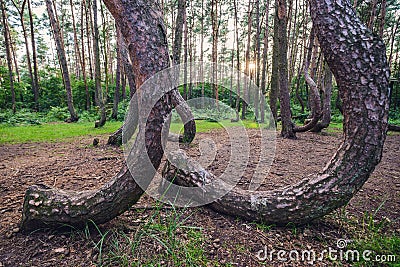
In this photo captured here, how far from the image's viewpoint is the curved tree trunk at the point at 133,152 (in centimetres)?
166

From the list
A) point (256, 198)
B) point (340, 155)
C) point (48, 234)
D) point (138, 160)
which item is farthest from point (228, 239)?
point (48, 234)

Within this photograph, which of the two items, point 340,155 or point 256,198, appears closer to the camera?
point 340,155

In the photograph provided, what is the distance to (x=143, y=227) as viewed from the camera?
1.93 m

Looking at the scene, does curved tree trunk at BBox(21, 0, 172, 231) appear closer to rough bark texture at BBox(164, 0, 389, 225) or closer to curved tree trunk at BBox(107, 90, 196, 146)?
rough bark texture at BBox(164, 0, 389, 225)

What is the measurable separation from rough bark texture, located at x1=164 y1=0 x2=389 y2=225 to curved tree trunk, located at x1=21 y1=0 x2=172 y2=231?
1186 millimetres

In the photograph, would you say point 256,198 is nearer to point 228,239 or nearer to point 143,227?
point 228,239

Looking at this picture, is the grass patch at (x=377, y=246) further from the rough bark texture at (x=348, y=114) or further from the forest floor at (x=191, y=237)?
the rough bark texture at (x=348, y=114)

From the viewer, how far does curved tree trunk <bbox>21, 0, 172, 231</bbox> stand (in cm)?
166

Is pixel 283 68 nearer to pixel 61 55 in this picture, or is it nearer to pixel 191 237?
pixel 191 237

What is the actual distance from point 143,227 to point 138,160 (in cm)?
61

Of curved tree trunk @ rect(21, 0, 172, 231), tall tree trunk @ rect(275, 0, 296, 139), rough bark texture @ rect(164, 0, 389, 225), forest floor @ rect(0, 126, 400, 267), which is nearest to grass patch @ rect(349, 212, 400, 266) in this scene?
forest floor @ rect(0, 126, 400, 267)

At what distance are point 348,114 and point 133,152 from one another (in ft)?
5.67

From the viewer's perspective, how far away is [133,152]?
1806 mm

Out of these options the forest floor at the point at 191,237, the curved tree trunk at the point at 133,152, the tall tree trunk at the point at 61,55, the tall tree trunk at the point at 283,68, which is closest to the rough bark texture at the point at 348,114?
the forest floor at the point at 191,237
